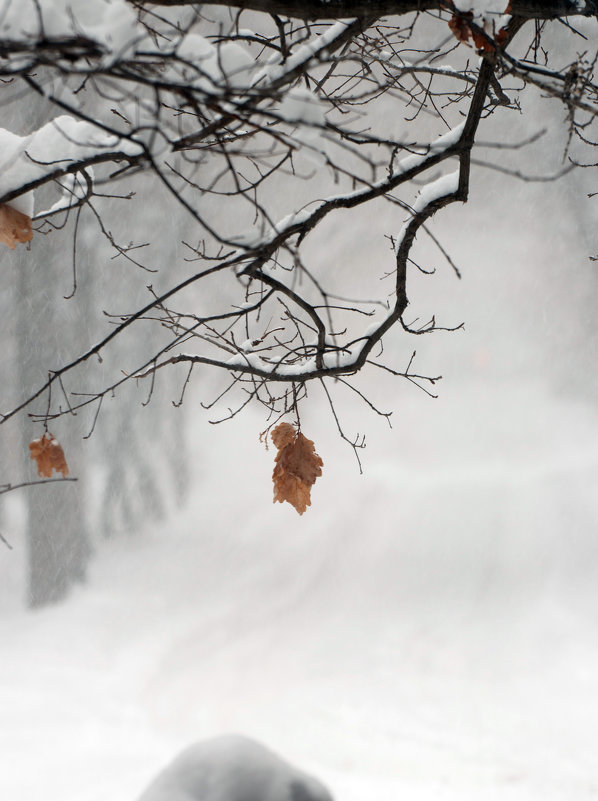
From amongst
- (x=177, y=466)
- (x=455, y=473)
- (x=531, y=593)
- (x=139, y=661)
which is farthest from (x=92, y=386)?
(x=531, y=593)

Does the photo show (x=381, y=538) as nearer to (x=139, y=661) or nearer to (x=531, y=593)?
(x=531, y=593)

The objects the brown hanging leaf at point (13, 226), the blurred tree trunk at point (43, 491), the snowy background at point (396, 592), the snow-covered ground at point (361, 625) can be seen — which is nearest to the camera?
the brown hanging leaf at point (13, 226)

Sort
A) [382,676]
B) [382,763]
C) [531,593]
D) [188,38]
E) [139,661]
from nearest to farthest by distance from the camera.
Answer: [188,38]
[382,763]
[382,676]
[139,661]
[531,593]

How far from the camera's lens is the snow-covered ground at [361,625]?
14.9 feet

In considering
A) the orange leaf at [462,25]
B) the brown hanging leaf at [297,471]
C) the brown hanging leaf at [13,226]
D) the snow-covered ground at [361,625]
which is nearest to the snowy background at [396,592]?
the snow-covered ground at [361,625]

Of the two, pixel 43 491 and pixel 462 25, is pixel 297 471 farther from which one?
pixel 43 491

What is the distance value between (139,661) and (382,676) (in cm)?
224

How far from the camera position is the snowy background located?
4.65 meters

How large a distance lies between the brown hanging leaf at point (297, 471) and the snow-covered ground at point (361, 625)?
8.17 feet

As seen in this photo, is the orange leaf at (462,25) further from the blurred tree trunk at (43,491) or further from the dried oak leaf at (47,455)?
the blurred tree trunk at (43,491)

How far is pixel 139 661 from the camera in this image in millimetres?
6441

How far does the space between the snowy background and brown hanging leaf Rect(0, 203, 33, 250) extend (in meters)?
3.35

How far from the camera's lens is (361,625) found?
696cm

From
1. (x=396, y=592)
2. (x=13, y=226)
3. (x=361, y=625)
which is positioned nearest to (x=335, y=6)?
(x=13, y=226)
